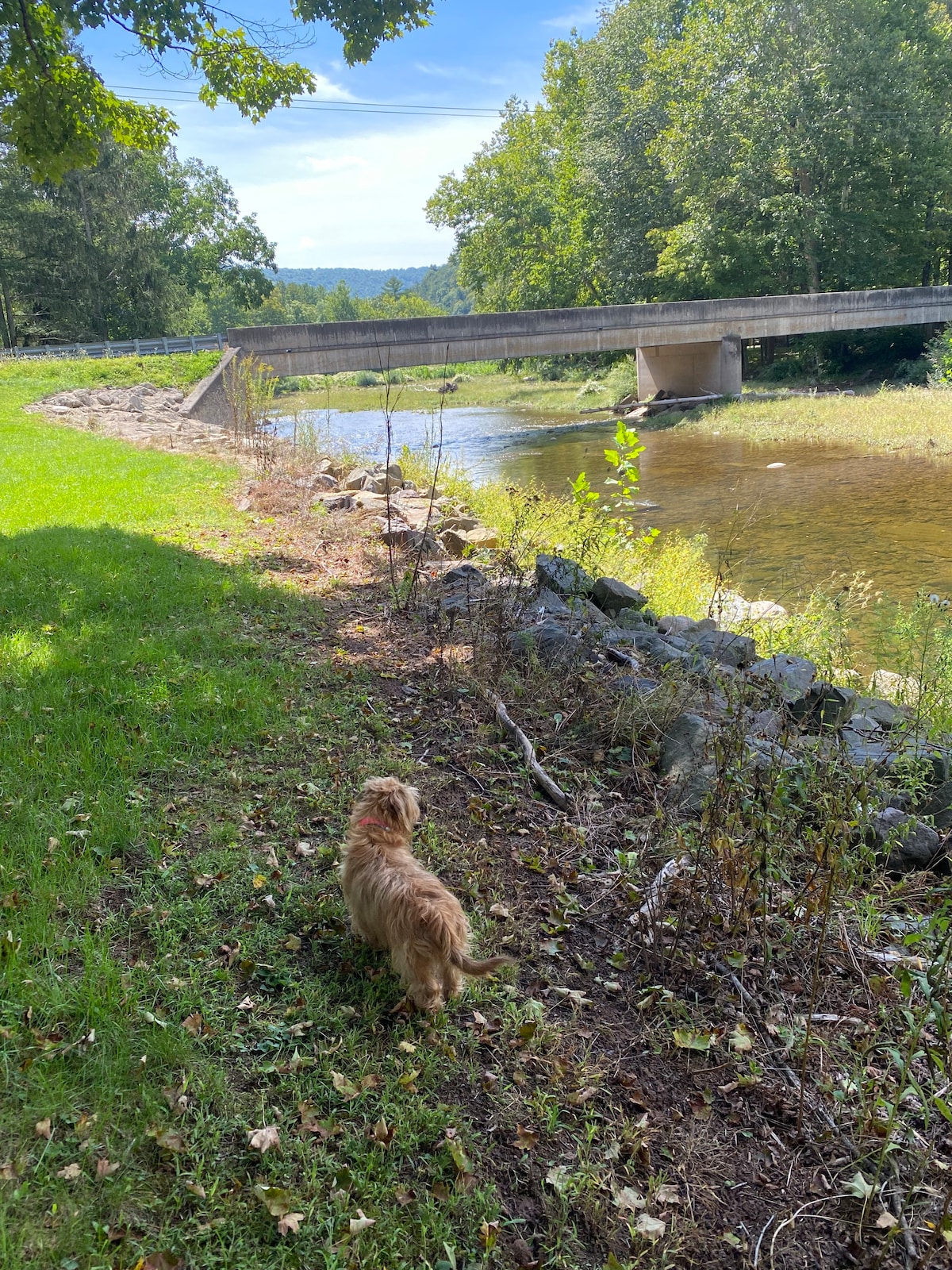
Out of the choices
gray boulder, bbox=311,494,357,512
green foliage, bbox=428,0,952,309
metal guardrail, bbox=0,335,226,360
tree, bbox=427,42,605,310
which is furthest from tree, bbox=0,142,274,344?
A: gray boulder, bbox=311,494,357,512

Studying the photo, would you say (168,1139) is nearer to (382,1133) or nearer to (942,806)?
(382,1133)

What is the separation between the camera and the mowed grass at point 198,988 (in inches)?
88.7

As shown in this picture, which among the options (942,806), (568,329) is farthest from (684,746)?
(568,329)

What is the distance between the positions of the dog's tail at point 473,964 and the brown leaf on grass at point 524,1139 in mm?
492

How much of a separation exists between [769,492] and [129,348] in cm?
3026

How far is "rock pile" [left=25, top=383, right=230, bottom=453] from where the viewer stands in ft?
55.6

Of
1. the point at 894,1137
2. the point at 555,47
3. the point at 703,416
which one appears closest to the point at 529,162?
the point at 555,47

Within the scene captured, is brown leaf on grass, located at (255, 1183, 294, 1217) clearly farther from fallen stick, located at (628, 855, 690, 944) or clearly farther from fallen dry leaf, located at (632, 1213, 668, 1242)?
fallen stick, located at (628, 855, 690, 944)

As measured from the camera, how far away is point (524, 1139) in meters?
2.59

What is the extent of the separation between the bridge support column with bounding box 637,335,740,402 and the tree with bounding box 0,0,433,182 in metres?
23.1

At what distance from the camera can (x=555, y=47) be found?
4806 cm

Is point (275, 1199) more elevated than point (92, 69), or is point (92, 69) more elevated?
point (92, 69)

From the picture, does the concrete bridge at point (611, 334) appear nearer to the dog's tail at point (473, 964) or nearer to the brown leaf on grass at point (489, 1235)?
the dog's tail at point (473, 964)

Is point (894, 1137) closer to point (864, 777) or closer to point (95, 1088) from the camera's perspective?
point (864, 777)
